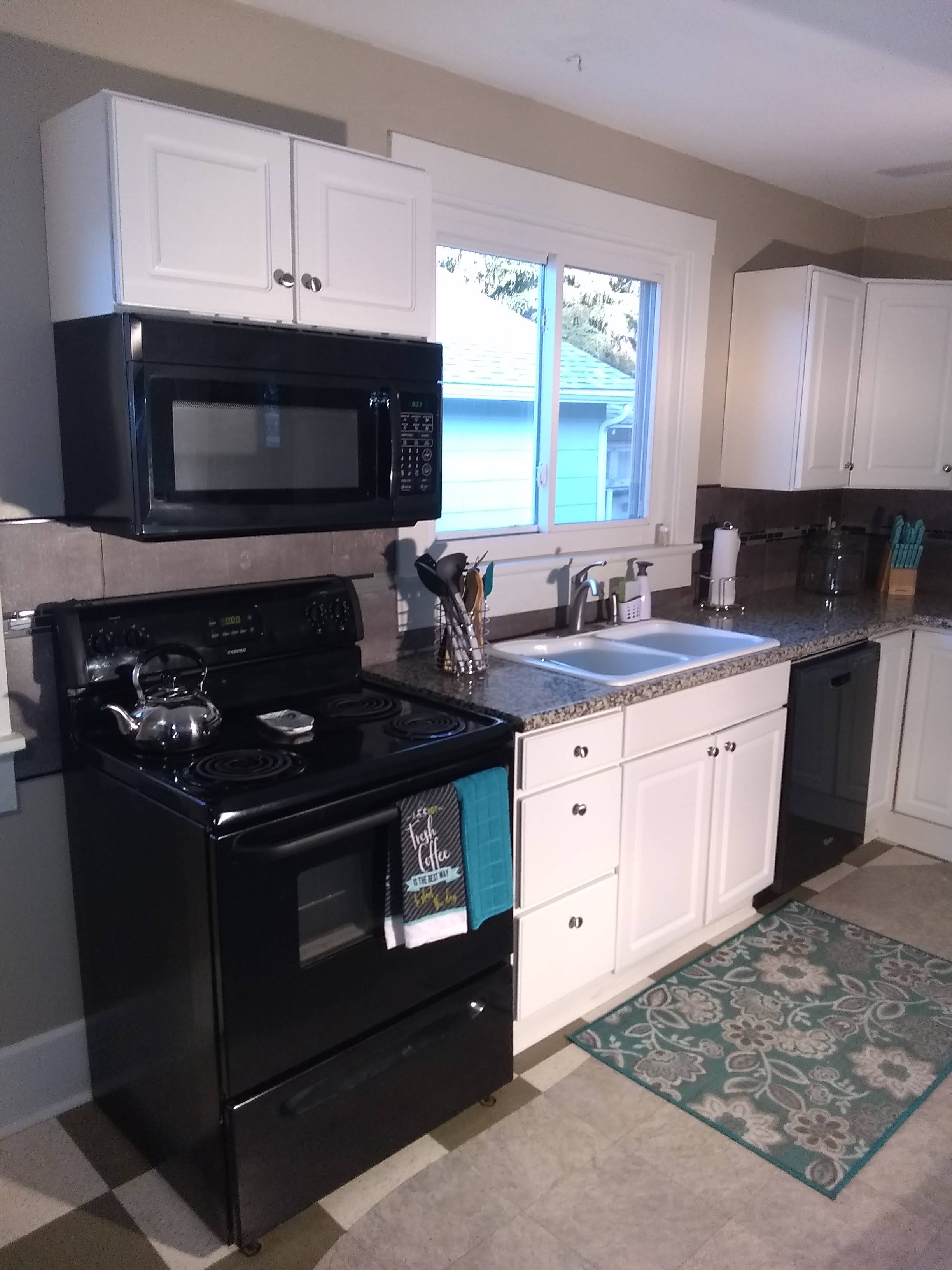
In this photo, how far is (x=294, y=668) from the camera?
219 cm

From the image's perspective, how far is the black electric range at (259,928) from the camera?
1644mm

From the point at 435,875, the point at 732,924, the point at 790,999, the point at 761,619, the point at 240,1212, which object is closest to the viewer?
the point at 240,1212

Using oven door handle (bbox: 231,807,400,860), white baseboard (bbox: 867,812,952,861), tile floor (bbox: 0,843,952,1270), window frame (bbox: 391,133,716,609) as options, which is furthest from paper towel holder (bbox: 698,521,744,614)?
oven door handle (bbox: 231,807,400,860)

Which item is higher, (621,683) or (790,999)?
(621,683)

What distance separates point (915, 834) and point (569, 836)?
1.89 metres

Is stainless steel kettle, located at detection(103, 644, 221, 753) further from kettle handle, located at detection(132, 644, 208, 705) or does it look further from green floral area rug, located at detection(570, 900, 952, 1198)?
green floral area rug, located at detection(570, 900, 952, 1198)

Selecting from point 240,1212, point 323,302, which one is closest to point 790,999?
point 240,1212

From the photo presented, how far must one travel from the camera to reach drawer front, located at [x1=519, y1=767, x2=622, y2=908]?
2154 millimetres

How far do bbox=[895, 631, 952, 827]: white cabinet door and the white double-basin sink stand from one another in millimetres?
796

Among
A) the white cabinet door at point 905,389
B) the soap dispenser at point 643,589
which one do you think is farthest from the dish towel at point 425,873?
the white cabinet door at point 905,389

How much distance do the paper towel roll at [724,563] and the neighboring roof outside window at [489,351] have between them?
0.77 meters

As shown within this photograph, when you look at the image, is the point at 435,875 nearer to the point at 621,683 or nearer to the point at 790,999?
the point at 621,683

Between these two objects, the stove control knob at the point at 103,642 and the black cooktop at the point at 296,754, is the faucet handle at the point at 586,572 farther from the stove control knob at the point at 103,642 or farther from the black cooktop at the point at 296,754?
the stove control knob at the point at 103,642

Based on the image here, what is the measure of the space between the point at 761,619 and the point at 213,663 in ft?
6.42
